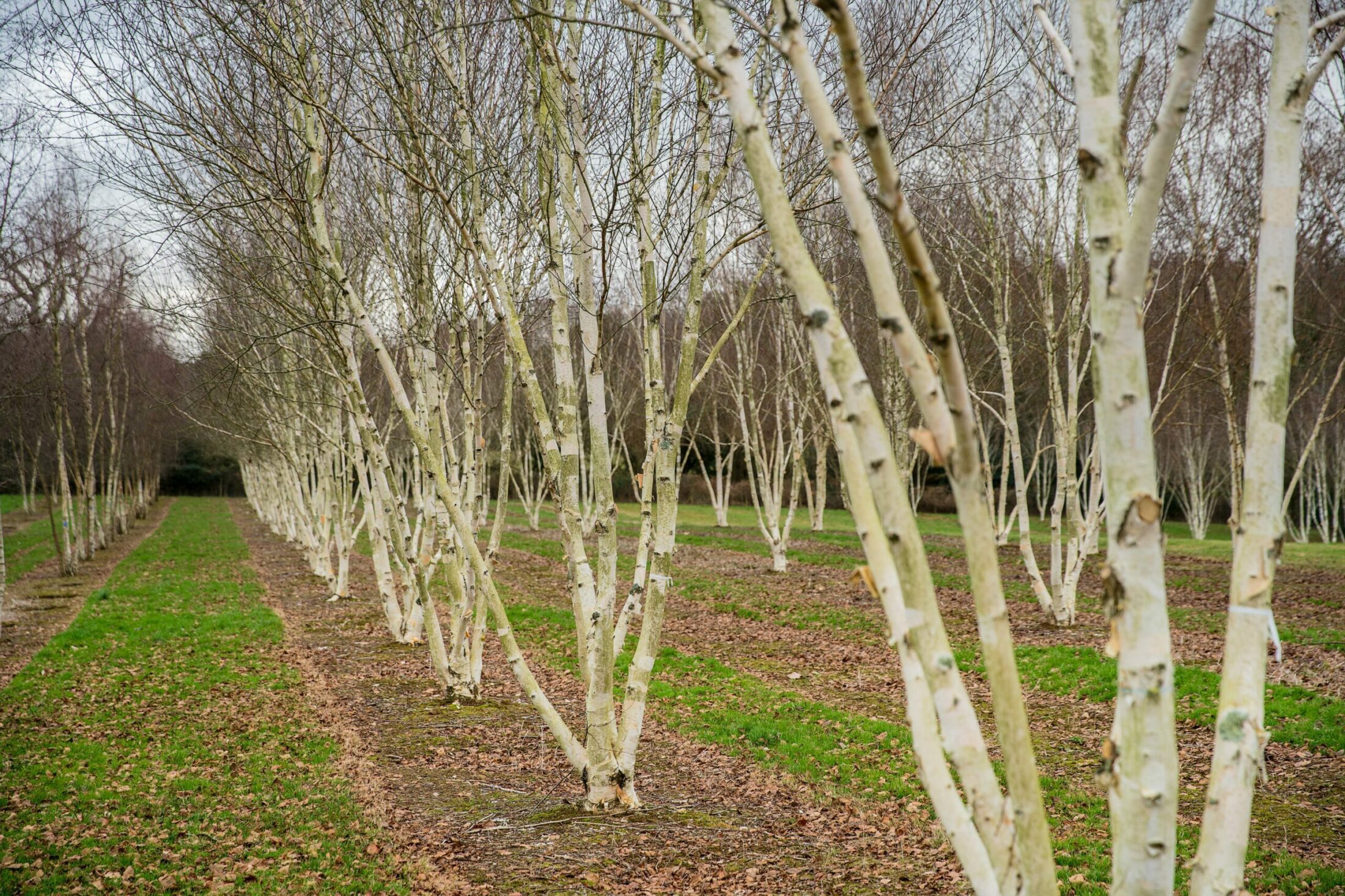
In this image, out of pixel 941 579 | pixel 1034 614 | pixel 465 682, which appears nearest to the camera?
pixel 465 682

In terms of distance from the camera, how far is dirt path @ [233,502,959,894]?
15.1 ft

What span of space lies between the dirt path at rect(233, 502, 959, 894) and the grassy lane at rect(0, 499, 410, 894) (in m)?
0.37

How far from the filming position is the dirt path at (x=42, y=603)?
1100cm

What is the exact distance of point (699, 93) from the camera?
16.3ft

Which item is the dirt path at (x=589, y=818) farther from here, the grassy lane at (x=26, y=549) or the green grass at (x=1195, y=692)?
the grassy lane at (x=26, y=549)

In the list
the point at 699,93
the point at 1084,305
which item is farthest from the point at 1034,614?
the point at 699,93

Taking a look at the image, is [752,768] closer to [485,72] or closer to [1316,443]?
[485,72]

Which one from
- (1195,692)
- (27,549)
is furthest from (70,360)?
(1195,692)

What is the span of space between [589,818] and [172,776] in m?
3.37

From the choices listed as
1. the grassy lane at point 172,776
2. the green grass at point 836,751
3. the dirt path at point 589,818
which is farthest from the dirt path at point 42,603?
the green grass at point 836,751

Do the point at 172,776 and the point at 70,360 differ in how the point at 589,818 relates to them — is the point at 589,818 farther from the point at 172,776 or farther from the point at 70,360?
the point at 70,360

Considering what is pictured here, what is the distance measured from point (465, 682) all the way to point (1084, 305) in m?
9.63

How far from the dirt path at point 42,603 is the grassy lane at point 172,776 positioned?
42 cm

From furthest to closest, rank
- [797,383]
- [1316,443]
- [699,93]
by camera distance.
Answer: 1. [1316,443]
2. [797,383]
3. [699,93]
